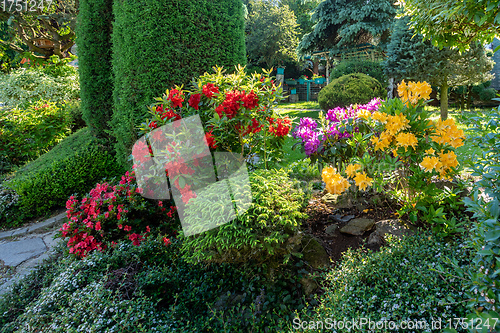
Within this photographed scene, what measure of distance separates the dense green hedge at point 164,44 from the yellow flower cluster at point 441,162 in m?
2.72

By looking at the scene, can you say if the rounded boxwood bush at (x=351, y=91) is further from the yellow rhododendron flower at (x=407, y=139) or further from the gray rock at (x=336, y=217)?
the yellow rhododendron flower at (x=407, y=139)

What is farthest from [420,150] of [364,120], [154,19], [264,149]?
[154,19]

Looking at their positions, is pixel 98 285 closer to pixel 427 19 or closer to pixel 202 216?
pixel 202 216

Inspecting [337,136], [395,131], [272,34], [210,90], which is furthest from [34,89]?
[272,34]

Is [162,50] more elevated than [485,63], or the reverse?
[162,50]

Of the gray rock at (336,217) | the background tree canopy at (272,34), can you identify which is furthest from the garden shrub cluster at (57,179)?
the background tree canopy at (272,34)

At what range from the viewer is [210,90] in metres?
2.77

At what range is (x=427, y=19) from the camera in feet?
12.6

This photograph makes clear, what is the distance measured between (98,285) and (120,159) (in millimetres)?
2554

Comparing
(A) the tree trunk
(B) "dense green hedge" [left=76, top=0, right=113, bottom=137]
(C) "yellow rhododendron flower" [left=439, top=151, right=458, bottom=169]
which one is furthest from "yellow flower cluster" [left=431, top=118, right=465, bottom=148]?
(A) the tree trunk

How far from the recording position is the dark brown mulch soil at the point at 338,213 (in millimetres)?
2502

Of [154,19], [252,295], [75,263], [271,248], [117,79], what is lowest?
[252,295]

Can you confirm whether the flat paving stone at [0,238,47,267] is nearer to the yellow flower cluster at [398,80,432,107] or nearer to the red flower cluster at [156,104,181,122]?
the red flower cluster at [156,104,181,122]

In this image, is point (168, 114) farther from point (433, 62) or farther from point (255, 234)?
point (433, 62)
